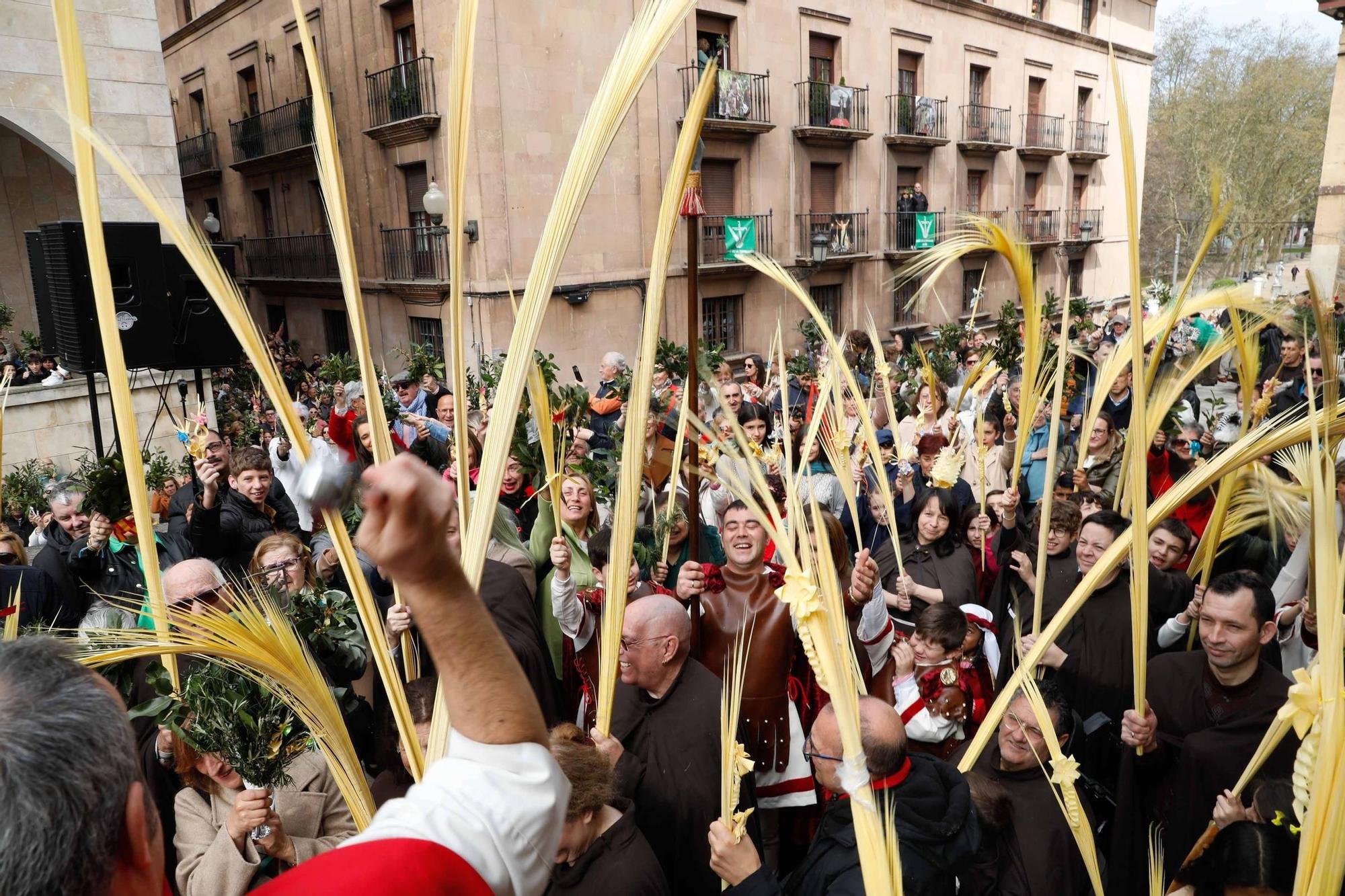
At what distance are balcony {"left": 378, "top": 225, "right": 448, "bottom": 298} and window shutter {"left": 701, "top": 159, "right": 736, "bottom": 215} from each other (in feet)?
17.9

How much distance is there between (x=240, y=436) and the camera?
786cm

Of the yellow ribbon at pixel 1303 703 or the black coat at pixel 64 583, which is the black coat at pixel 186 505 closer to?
the black coat at pixel 64 583

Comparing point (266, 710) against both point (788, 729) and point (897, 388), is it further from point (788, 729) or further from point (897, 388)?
point (897, 388)

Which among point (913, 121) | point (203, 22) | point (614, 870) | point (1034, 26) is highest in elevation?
point (1034, 26)

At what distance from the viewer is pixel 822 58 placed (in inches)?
765

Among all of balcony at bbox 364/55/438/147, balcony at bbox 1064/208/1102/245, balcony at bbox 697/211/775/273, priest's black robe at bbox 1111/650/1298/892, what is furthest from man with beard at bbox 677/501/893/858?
balcony at bbox 1064/208/1102/245

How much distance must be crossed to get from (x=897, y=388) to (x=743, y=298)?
10.5 metres

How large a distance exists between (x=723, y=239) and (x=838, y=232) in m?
3.70

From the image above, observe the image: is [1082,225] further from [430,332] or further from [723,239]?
[430,332]

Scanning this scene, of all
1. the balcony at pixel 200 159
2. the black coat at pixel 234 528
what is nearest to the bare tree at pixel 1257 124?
the black coat at pixel 234 528

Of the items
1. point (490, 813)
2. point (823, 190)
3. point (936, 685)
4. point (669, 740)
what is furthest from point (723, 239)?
point (490, 813)

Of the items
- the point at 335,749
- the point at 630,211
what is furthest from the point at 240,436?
the point at 630,211

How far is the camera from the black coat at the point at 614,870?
201cm

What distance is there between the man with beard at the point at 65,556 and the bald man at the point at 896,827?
10.3 feet
